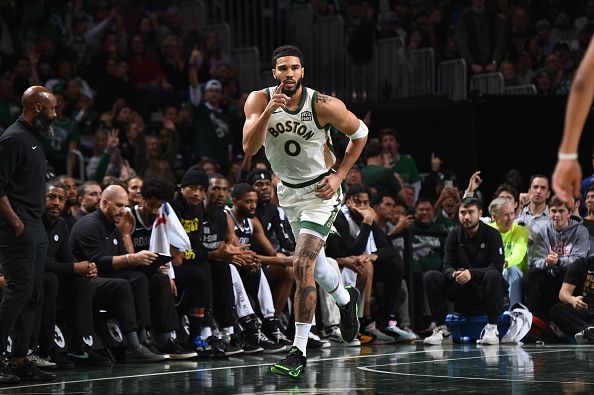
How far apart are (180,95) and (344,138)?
242cm

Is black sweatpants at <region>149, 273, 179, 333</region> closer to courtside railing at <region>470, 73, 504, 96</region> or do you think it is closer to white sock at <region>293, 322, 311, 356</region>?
white sock at <region>293, 322, 311, 356</region>

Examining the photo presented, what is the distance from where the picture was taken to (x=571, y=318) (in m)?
11.7

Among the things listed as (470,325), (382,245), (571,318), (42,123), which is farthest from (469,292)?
(42,123)

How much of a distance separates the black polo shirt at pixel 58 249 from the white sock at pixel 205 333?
1549 millimetres

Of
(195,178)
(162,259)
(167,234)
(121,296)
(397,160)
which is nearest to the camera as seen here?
(121,296)

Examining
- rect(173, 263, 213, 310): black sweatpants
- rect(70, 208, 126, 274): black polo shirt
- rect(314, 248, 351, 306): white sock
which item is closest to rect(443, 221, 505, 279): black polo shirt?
A: rect(173, 263, 213, 310): black sweatpants

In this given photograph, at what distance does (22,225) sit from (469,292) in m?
5.20

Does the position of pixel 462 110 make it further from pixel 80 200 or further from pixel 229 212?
pixel 80 200

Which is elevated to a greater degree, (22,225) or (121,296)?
(22,225)

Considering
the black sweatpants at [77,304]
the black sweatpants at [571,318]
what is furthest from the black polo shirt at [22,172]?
the black sweatpants at [571,318]

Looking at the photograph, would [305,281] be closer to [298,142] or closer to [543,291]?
[298,142]

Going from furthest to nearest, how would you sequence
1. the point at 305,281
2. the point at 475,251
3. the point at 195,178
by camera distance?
1. the point at 475,251
2. the point at 195,178
3. the point at 305,281

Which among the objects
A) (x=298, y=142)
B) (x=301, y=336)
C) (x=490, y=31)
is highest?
(x=490, y=31)

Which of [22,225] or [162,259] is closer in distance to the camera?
[22,225]
